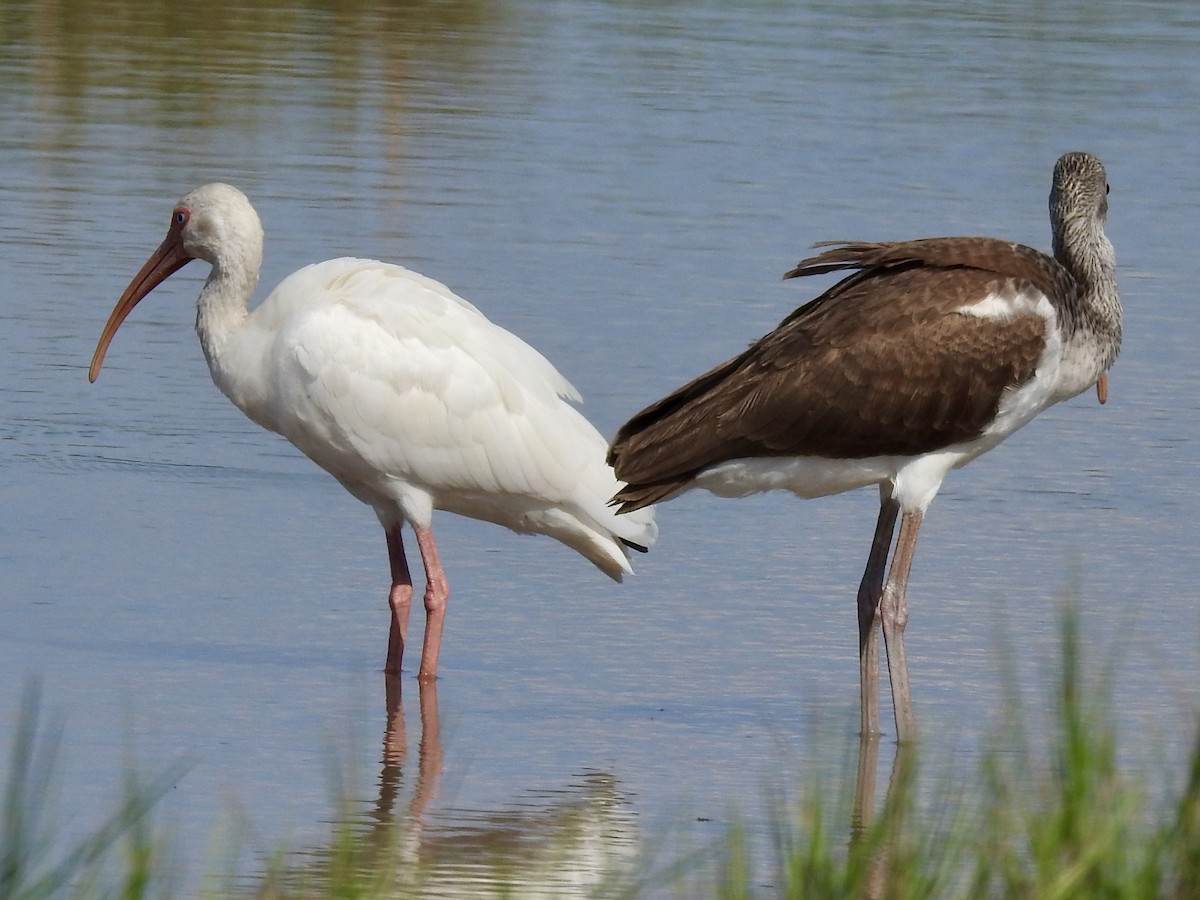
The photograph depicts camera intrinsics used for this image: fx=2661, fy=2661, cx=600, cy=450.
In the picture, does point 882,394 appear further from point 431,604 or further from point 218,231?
point 218,231

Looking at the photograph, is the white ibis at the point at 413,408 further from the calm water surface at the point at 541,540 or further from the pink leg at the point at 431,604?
the calm water surface at the point at 541,540

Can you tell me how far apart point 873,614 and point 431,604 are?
4.74 feet

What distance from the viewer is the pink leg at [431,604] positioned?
8.50m

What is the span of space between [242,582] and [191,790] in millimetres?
2246

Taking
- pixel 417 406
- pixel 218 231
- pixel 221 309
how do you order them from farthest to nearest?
1. pixel 218 231
2. pixel 221 309
3. pixel 417 406

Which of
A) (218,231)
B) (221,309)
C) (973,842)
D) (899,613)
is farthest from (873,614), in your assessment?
(973,842)

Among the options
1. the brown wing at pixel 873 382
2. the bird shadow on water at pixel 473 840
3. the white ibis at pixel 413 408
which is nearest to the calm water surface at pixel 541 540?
the bird shadow on water at pixel 473 840

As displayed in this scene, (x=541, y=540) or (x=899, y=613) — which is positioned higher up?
(x=899, y=613)

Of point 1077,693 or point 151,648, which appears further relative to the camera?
point 151,648

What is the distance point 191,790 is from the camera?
709 cm

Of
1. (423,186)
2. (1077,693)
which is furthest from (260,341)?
(423,186)

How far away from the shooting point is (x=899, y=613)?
27.2ft

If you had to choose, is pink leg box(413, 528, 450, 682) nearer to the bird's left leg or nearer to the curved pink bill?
the bird's left leg

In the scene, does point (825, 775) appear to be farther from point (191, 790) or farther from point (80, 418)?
point (80, 418)
